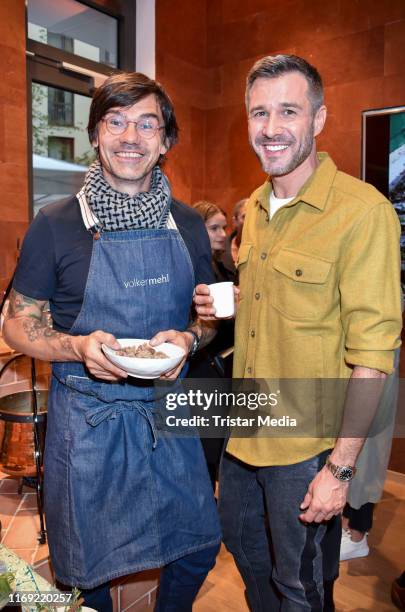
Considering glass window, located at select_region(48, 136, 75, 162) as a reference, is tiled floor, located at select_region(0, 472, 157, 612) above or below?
below

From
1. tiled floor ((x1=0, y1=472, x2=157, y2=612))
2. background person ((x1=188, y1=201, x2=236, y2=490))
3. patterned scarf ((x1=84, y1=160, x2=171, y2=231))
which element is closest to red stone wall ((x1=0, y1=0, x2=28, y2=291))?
background person ((x1=188, y1=201, x2=236, y2=490))

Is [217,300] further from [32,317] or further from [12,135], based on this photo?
[12,135]

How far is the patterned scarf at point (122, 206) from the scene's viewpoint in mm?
1441

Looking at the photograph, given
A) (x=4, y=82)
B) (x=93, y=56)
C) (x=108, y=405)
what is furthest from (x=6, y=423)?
(x=93, y=56)

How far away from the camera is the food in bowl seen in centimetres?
127

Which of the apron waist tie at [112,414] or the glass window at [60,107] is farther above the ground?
the glass window at [60,107]

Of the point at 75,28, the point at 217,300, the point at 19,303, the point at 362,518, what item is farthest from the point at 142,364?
the point at 75,28

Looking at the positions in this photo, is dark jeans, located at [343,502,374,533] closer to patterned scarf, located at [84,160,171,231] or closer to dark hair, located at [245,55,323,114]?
patterned scarf, located at [84,160,171,231]

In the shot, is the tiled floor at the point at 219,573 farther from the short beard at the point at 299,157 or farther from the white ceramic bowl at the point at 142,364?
the short beard at the point at 299,157

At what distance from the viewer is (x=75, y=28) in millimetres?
3670

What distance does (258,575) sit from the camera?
163 cm

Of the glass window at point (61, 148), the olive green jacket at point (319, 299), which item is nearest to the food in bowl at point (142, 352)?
the olive green jacket at point (319, 299)

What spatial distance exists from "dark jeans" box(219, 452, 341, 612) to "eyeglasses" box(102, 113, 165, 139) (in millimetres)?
970

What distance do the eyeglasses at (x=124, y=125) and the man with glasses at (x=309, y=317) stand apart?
28 cm
